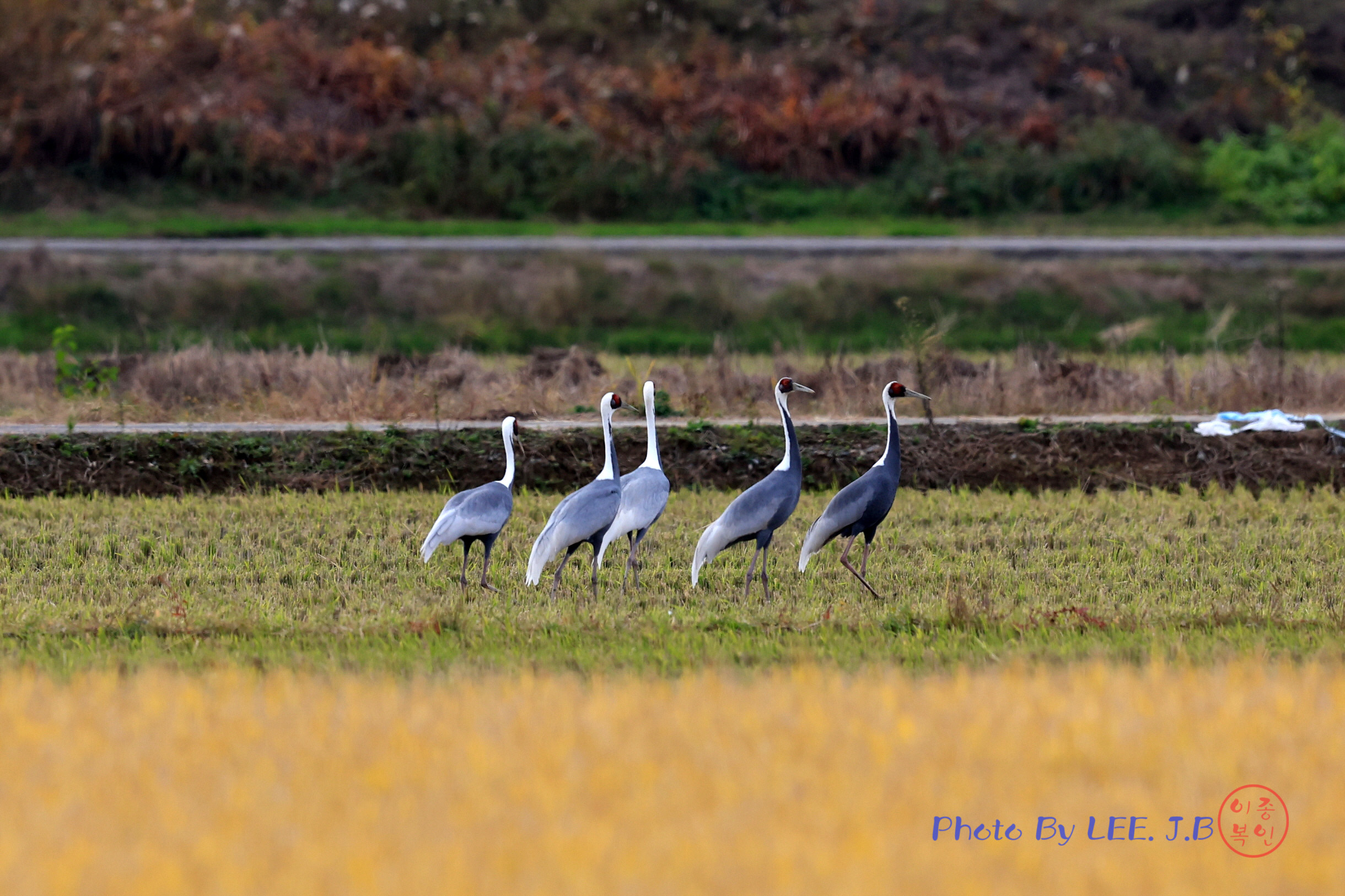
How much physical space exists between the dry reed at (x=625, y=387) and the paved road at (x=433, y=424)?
15.7 inches

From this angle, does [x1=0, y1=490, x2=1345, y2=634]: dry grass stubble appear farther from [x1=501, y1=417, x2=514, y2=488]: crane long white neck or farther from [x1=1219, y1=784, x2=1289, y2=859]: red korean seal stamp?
[x1=1219, y1=784, x2=1289, y2=859]: red korean seal stamp

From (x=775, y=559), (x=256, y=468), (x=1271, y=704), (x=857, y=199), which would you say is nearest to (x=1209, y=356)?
(x=775, y=559)

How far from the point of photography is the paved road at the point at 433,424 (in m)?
12.4

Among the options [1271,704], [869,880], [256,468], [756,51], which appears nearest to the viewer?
[869,880]

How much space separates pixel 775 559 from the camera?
30.7 feet

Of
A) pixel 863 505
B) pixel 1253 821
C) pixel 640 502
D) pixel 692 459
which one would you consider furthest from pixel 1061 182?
pixel 1253 821

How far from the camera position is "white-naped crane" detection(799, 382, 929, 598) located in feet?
26.0

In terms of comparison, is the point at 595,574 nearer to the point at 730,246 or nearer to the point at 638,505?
the point at 638,505

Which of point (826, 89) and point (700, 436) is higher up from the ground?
point (826, 89)

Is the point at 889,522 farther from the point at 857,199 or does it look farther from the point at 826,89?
the point at 826,89

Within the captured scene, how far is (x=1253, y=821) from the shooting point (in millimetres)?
4500

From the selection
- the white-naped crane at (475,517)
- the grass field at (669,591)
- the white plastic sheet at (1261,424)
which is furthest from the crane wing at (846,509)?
the white plastic sheet at (1261,424)

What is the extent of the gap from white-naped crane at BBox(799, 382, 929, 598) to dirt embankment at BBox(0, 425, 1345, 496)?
3.95 metres

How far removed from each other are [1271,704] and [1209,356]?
10.5 metres
